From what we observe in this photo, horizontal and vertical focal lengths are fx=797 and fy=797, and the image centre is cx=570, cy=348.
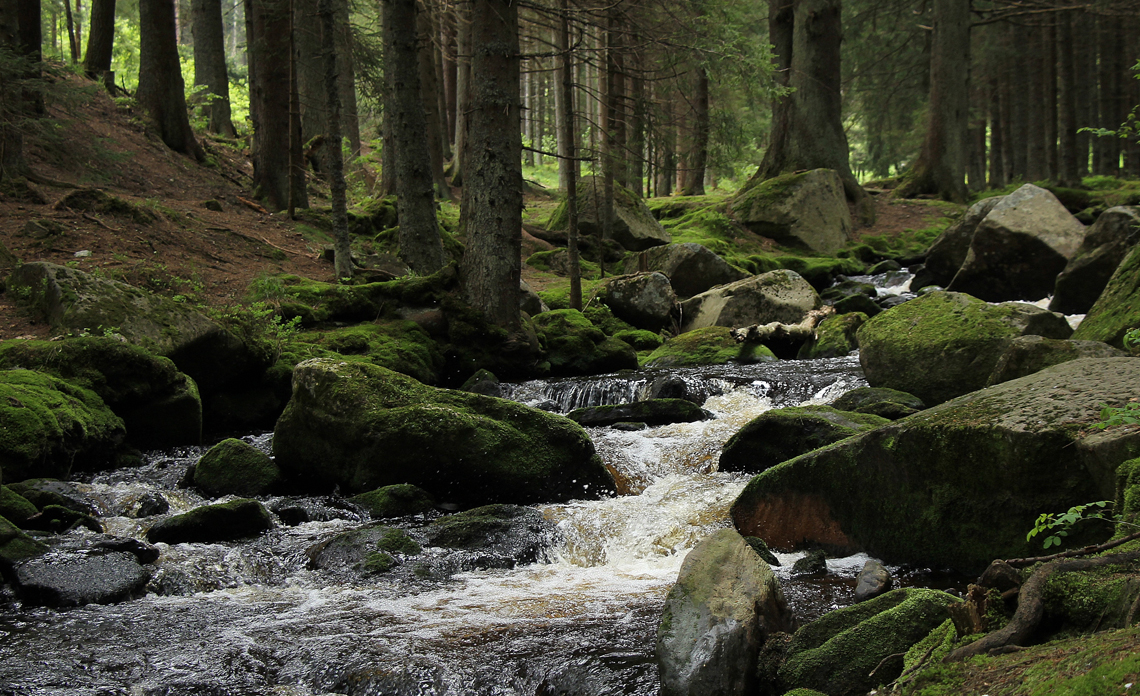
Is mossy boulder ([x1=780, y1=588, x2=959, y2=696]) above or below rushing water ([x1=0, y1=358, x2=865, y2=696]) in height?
above

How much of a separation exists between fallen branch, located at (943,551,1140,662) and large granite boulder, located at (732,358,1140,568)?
3.38 feet

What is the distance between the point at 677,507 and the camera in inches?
267

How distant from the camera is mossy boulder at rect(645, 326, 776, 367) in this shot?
40.6ft

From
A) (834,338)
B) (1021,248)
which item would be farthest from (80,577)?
(1021,248)

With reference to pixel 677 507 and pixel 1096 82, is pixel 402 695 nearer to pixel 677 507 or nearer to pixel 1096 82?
pixel 677 507

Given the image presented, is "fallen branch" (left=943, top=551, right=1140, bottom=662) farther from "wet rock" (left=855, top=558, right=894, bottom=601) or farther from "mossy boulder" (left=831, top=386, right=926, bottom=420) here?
"mossy boulder" (left=831, top=386, right=926, bottom=420)

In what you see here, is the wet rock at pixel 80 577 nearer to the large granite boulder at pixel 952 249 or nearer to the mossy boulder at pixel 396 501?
the mossy boulder at pixel 396 501

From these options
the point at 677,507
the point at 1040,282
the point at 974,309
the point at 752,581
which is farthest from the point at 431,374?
the point at 1040,282

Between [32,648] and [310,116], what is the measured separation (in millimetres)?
17673

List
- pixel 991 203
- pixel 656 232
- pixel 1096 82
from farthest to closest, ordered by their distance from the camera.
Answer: pixel 1096 82 < pixel 656 232 < pixel 991 203

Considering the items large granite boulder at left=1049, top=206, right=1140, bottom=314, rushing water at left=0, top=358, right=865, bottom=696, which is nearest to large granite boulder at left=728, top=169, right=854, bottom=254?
large granite boulder at left=1049, top=206, right=1140, bottom=314

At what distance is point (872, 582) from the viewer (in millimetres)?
4703

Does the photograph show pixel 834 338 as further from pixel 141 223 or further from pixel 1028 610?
pixel 141 223

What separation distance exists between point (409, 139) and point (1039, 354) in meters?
9.48
